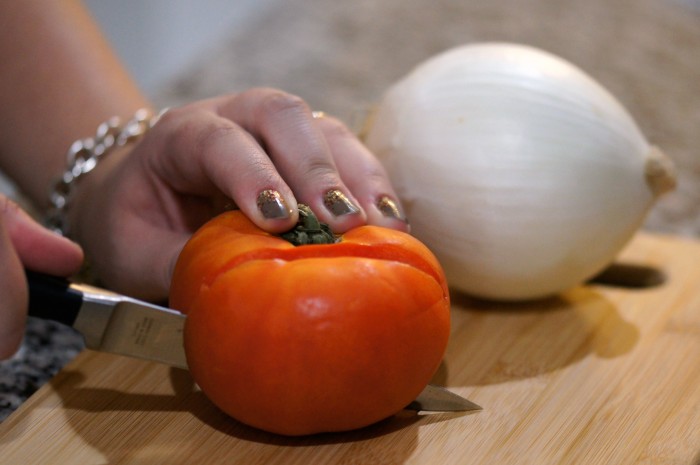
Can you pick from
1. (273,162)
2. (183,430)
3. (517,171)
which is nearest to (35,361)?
(183,430)

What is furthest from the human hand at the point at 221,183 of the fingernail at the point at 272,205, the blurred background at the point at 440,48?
the blurred background at the point at 440,48

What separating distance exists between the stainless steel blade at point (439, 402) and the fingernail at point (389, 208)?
198 millimetres

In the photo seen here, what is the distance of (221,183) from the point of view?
2.93 ft

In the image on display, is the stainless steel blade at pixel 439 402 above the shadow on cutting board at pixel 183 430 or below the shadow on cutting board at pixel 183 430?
below

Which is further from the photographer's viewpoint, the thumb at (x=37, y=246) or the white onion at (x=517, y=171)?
the white onion at (x=517, y=171)

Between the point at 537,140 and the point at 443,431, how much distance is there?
407 millimetres

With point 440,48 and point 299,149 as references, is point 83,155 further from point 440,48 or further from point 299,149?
point 440,48

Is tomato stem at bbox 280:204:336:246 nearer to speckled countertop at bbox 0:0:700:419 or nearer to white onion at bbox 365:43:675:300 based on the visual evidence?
white onion at bbox 365:43:675:300

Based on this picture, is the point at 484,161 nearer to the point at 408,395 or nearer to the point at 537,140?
the point at 537,140

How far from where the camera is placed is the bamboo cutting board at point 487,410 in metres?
0.83

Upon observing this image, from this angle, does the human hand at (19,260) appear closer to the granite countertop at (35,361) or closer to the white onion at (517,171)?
the granite countertop at (35,361)

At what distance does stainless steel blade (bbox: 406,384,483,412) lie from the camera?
88 cm

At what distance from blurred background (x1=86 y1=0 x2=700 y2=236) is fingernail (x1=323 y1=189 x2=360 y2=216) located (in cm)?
97

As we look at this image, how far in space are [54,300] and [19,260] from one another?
56mm
